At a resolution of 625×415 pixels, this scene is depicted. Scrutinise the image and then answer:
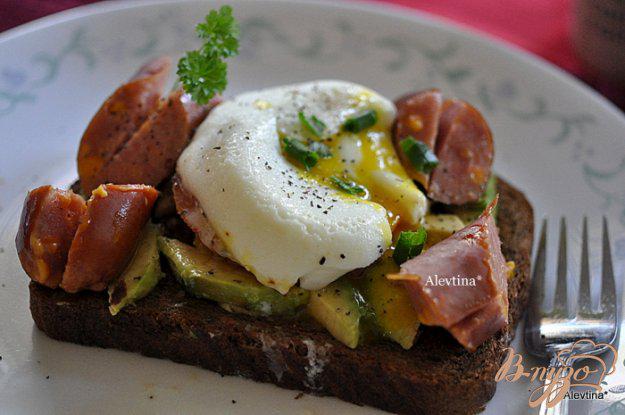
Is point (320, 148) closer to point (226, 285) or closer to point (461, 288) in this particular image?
point (226, 285)

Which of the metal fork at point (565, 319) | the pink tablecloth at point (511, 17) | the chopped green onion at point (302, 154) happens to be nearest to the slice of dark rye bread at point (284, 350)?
the metal fork at point (565, 319)

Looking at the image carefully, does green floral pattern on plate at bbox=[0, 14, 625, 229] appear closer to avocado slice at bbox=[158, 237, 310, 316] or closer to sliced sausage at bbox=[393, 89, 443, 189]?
sliced sausage at bbox=[393, 89, 443, 189]

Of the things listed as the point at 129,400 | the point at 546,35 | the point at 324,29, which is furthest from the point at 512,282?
the point at 546,35

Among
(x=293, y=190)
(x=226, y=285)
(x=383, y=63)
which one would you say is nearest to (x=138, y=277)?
(x=226, y=285)

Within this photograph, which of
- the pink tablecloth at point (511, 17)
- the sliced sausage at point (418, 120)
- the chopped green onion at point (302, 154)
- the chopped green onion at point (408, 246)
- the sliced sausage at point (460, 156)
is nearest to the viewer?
the chopped green onion at point (408, 246)

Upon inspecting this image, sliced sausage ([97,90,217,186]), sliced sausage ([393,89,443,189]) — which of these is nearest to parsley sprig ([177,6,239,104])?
sliced sausage ([97,90,217,186])

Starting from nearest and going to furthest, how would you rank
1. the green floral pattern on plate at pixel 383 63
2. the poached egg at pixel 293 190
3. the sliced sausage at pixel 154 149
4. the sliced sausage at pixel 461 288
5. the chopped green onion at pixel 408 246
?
the sliced sausage at pixel 461 288
the poached egg at pixel 293 190
the chopped green onion at pixel 408 246
the sliced sausage at pixel 154 149
the green floral pattern on plate at pixel 383 63

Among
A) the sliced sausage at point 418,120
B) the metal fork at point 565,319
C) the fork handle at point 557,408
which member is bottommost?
the fork handle at point 557,408

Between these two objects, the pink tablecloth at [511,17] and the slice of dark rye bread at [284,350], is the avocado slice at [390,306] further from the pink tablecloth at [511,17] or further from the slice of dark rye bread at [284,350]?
the pink tablecloth at [511,17]
